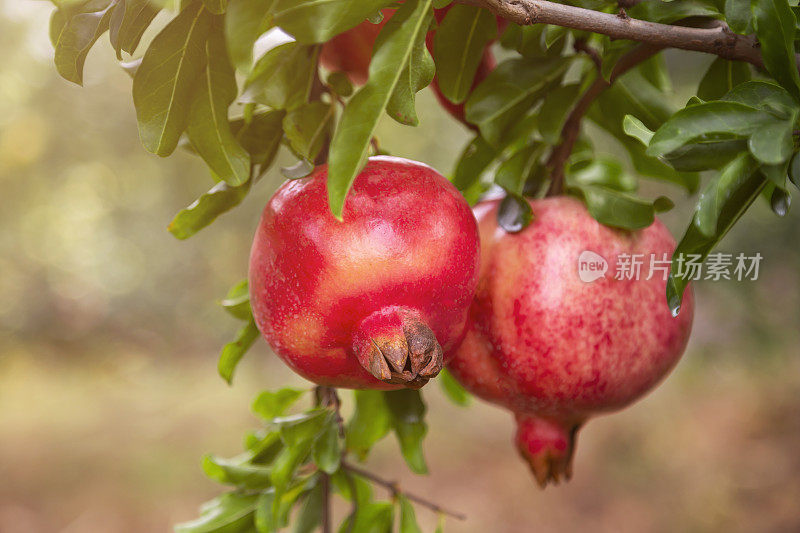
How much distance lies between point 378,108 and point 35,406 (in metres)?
4.48

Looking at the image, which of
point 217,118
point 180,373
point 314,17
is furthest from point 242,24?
point 180,373

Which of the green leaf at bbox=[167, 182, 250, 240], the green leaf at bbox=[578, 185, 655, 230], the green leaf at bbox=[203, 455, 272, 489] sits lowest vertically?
the green leaf at bbox=[203, 455, 272, 489]

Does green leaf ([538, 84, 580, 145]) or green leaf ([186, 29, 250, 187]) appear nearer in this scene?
green leaf ([186, 29, 250, 187])

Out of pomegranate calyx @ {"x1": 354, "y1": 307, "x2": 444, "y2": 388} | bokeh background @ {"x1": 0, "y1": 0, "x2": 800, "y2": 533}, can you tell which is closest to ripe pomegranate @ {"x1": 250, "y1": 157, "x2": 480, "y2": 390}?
pomegranate calyx @ {"x1": 354, "y1": 307, "x2": 444, "y2": 388}

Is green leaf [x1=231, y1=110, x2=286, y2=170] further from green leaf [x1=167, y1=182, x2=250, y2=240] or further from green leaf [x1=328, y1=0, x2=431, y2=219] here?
green leaf [x1=328, y1=0, x2=431, y2=219]

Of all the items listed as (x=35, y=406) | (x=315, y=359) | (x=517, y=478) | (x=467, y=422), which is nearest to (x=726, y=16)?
(x=315, y=359)

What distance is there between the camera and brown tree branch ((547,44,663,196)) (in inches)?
23.5

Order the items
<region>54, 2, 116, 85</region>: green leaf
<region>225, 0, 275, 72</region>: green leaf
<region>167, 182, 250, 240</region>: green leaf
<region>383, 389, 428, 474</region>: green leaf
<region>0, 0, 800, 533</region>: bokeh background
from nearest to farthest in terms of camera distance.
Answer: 1. <region>225, 0, 275, 72</region>: green leaf
2. <region>54, 2, 116, 85</region>: green leaf
3. <region>167, 182, 250, 240</region>: green leaf
4. <region>383, 389, 428, 474</region>: green leaf
5. <region>0, 0, 800, 533</region>: bokeh background

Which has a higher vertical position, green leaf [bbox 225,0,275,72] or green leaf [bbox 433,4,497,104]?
green leaf [bbox 225,0,275,72]

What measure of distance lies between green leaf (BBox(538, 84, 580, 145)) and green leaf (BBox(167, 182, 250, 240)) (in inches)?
11.0

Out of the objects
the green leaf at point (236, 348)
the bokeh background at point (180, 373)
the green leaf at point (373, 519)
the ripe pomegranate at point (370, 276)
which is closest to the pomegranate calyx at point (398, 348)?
Result: the ripe pomegranate at point (370, 276)

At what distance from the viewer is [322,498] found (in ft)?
2.36

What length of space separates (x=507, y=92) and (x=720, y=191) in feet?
0.78

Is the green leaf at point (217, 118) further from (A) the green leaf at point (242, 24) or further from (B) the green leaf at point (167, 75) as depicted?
(A) the green leaf at point (242, 24)
